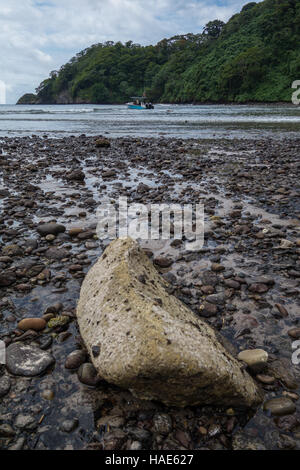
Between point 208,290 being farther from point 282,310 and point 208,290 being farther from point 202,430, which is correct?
point 202,430

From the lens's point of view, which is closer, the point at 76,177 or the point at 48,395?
the point at 48,395

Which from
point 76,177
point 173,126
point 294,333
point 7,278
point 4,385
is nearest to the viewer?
point 4,385

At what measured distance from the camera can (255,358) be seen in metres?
2.43

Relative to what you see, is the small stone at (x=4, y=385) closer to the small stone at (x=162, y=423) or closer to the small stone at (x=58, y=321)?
the small stone at (x=58, y=321)

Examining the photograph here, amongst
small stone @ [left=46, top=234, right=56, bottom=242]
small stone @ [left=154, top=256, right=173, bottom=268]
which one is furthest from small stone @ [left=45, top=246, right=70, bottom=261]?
small stone @ [left=154, top=256, right=173, bottom=268]

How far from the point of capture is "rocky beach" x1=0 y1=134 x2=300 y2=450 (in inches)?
76.8

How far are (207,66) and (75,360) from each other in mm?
107669

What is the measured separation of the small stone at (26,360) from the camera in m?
2.35

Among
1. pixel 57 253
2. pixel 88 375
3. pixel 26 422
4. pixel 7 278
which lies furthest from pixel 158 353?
pixel 57 253

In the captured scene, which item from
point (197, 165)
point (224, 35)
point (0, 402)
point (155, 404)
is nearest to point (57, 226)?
point (0, 402)

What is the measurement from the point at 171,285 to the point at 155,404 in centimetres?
153

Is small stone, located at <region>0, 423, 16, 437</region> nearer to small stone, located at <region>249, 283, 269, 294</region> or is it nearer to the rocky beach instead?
the rocky beach
